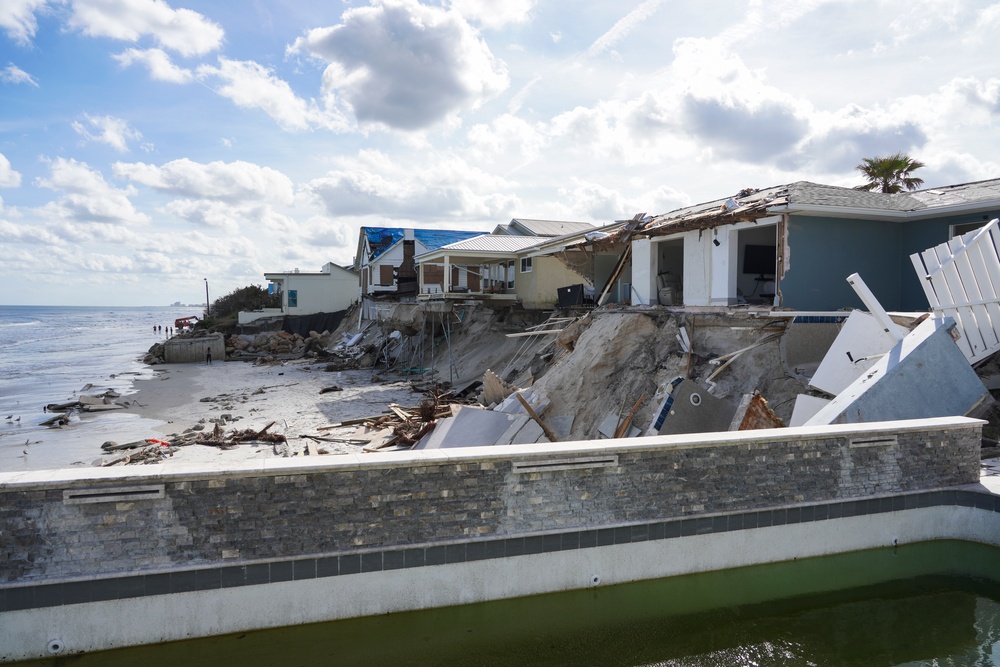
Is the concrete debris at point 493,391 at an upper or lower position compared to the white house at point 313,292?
lower

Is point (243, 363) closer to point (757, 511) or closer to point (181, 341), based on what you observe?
point (181, 341)

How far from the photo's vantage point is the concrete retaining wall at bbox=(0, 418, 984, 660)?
5.14 metres

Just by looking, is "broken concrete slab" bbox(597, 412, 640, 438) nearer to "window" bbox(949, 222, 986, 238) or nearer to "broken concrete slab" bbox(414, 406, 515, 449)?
"broken concrete slab" bbox(414, 406, 515, 449)

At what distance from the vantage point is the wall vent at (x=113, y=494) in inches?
201

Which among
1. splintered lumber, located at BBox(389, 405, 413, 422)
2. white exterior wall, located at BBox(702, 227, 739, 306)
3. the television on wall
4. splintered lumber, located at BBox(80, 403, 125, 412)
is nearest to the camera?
white exterior wall, located at BBox(702, 227, 739, 306)

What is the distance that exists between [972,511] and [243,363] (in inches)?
1443

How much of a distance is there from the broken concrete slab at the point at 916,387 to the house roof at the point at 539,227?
2532cm

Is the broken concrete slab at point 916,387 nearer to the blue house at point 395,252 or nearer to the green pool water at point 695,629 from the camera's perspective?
the green pool water at point 695,629

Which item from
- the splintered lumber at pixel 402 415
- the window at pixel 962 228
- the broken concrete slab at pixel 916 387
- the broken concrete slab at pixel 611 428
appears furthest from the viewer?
the splintered lumber at pixel 402 415

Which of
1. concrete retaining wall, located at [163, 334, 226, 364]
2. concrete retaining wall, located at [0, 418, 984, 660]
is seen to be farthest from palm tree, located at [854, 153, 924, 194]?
concrete retaining wall, located at [163, 334, 226, 364]

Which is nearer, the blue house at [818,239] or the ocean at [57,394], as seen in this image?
the blue house at [818,239]

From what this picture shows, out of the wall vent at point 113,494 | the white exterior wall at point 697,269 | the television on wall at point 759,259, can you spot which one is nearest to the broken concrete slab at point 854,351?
the white exterior wall at point 697,269

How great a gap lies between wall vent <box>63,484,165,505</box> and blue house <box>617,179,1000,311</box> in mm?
12830

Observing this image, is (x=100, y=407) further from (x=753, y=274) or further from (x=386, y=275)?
(x=386, y=275)
